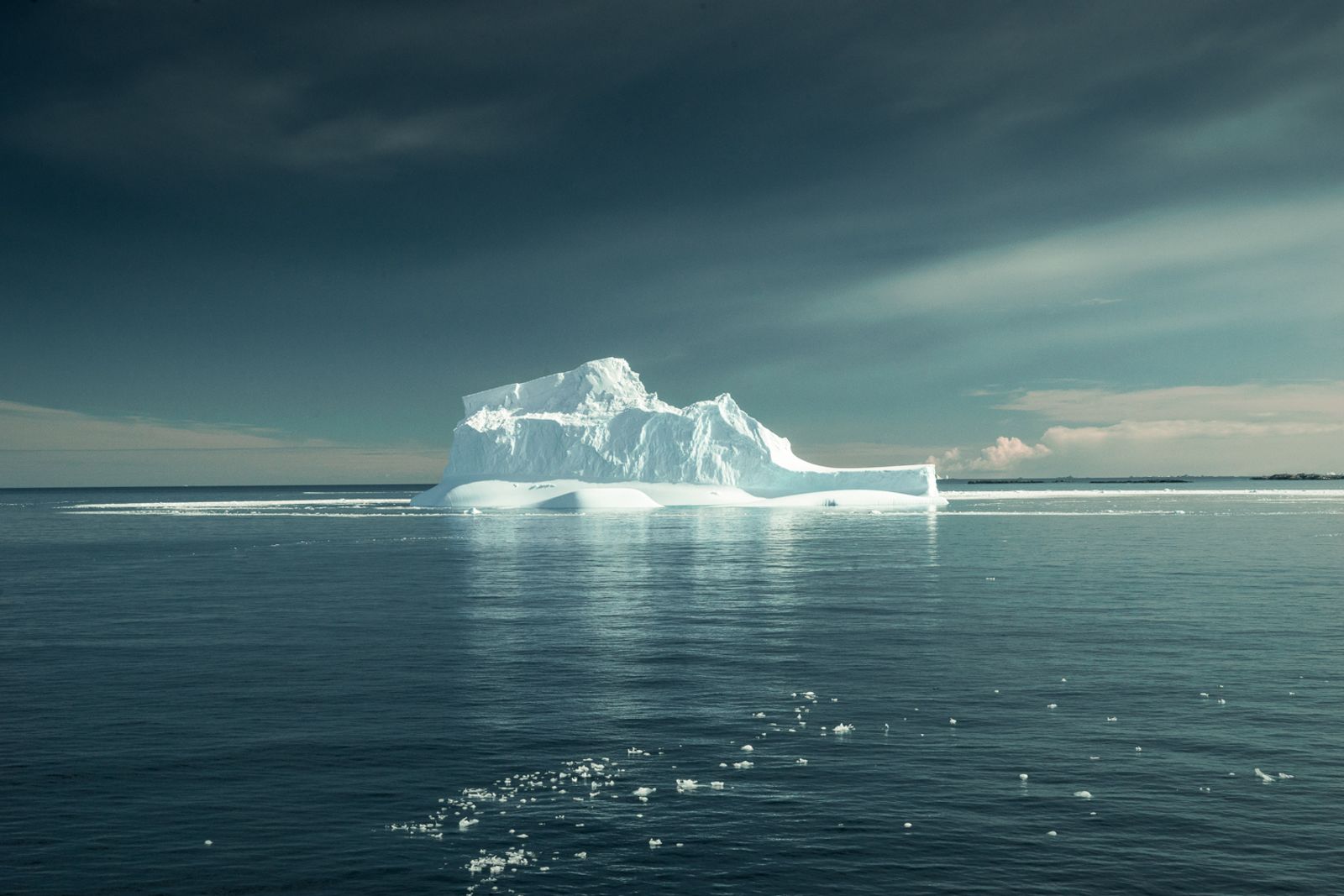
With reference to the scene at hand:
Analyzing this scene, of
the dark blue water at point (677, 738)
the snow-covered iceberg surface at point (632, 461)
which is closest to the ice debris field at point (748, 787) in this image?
the dark blue water at point (677, 738)

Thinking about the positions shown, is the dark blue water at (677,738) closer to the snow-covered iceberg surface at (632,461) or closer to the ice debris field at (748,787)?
the ice debris field at (748,787)

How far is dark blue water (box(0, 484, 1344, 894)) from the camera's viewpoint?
1149 cm

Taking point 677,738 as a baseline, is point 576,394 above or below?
above

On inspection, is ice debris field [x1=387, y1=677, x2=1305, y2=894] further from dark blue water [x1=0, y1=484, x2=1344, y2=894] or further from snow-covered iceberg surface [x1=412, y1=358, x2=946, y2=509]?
snow-covered iceberg surface [x1=412, y1=358, x2=946, y2=509]

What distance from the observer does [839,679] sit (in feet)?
68.4

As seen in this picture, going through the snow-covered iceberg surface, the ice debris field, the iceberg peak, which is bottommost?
the ice debris field

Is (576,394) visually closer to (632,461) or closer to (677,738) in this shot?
(632,461)

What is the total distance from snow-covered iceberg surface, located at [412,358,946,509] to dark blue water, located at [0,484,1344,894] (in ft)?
222

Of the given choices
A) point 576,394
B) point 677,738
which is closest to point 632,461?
point 576,394

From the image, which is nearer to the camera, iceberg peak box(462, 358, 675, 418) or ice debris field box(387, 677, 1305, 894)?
ice debris field box(387, 677, 1305, 894)

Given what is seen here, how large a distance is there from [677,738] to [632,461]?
91.6 meters

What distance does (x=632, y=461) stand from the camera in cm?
10775

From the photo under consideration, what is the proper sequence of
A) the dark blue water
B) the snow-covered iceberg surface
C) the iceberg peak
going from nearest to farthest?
1. the dark blue water
2. the snow-covered iceberg surface
3. the iceberg peak

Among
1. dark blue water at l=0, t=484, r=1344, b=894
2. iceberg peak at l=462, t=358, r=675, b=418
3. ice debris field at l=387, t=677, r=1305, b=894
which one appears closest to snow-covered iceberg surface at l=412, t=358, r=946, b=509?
iceberg peak at l=462, t=358, r=675, b=418
